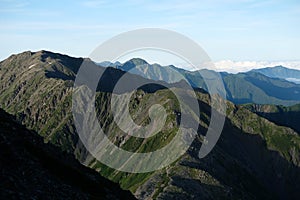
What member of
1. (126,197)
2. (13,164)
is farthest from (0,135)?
(126,197)

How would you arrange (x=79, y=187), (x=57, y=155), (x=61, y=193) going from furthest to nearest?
(x=57, y=155) → (x=79, y=187) → (x=61, y=193)

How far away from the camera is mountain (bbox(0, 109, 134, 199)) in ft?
191

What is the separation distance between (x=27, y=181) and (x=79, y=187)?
60.5 ft

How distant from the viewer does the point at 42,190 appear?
63.8m

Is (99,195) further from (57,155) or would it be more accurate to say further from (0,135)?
(0,135)

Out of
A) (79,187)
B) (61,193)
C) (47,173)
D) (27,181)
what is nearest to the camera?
(27,181)

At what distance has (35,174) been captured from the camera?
67.5 meters

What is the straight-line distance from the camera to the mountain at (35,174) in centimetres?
5831

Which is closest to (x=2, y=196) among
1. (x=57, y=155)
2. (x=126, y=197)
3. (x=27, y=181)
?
(x=27, y=181)

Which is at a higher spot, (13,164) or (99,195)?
(13,164)

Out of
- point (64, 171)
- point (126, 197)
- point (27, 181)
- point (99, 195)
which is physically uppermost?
point (27, 181)

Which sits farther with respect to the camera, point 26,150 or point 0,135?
point 26,150

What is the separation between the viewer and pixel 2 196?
48.6 meters

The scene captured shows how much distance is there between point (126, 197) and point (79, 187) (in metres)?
24.2
